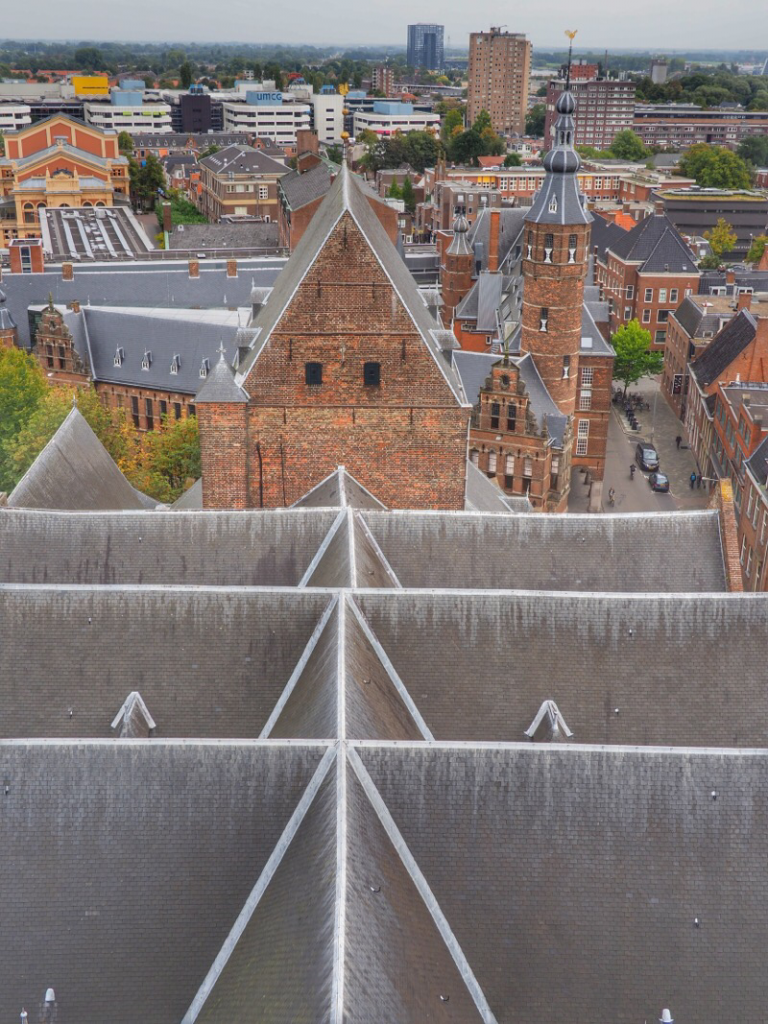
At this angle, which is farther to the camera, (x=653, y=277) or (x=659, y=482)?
(x=653, y=277)

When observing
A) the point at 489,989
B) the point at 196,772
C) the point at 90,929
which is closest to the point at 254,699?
the point at 196,772

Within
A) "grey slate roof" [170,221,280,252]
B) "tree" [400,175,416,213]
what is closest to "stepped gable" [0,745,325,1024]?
"grey slate roof" [170,221,280,252]

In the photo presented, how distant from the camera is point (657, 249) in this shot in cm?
11188

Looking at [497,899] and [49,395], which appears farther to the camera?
[49,395]

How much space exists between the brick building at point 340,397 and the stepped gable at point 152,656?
11.6m

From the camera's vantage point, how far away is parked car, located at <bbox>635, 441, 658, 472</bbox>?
82875 millimetres

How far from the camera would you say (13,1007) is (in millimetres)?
19453

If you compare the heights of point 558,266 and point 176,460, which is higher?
point 558,266

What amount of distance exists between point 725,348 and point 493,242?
26.1 m

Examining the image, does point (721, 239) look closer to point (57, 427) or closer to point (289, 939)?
point (57, 427)

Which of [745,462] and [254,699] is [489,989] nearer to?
[254,699]

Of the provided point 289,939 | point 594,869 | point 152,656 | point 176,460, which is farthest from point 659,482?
point 289,939

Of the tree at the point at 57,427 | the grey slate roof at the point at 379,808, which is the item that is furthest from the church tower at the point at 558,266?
the grey slate roof at the point at 379,808

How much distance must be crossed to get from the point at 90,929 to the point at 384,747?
6.27 metres
